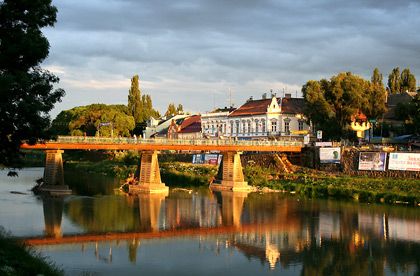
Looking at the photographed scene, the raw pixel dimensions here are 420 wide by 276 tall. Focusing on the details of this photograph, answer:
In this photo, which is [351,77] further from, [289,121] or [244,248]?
[244,248]

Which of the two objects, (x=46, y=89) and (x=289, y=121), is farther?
(x=289, y=121)

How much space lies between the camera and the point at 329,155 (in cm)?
8600

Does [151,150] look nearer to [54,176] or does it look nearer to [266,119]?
[54,176]

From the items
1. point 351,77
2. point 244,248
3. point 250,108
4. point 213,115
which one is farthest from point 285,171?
point 244,248

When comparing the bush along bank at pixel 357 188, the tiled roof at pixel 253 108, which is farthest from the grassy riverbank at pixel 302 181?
the tiled roof at pixel 253 108

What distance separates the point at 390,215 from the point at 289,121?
5612cm

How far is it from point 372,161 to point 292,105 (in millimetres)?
36661

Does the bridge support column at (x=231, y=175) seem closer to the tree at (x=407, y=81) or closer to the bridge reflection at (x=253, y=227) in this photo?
the bridge reflection at (x=253, y=227)

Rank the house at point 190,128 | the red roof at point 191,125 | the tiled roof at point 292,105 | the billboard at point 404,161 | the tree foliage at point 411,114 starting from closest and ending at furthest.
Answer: the billboard at point 404,161 < the tree foliage at point 411,114 < the tiled roof at point 292,105 < the house at point 190,128 < the red roof at point 191,125

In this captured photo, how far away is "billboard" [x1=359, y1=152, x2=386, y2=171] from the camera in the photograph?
7712 cm

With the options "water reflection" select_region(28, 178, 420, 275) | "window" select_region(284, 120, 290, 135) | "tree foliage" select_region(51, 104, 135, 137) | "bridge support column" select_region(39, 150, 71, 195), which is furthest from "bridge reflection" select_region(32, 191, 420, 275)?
"tree foliage" select_region(51, 104, 135, 137)

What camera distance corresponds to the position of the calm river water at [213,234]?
35.9m

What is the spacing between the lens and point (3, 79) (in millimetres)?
24609

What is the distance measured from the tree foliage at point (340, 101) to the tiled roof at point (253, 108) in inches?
670
